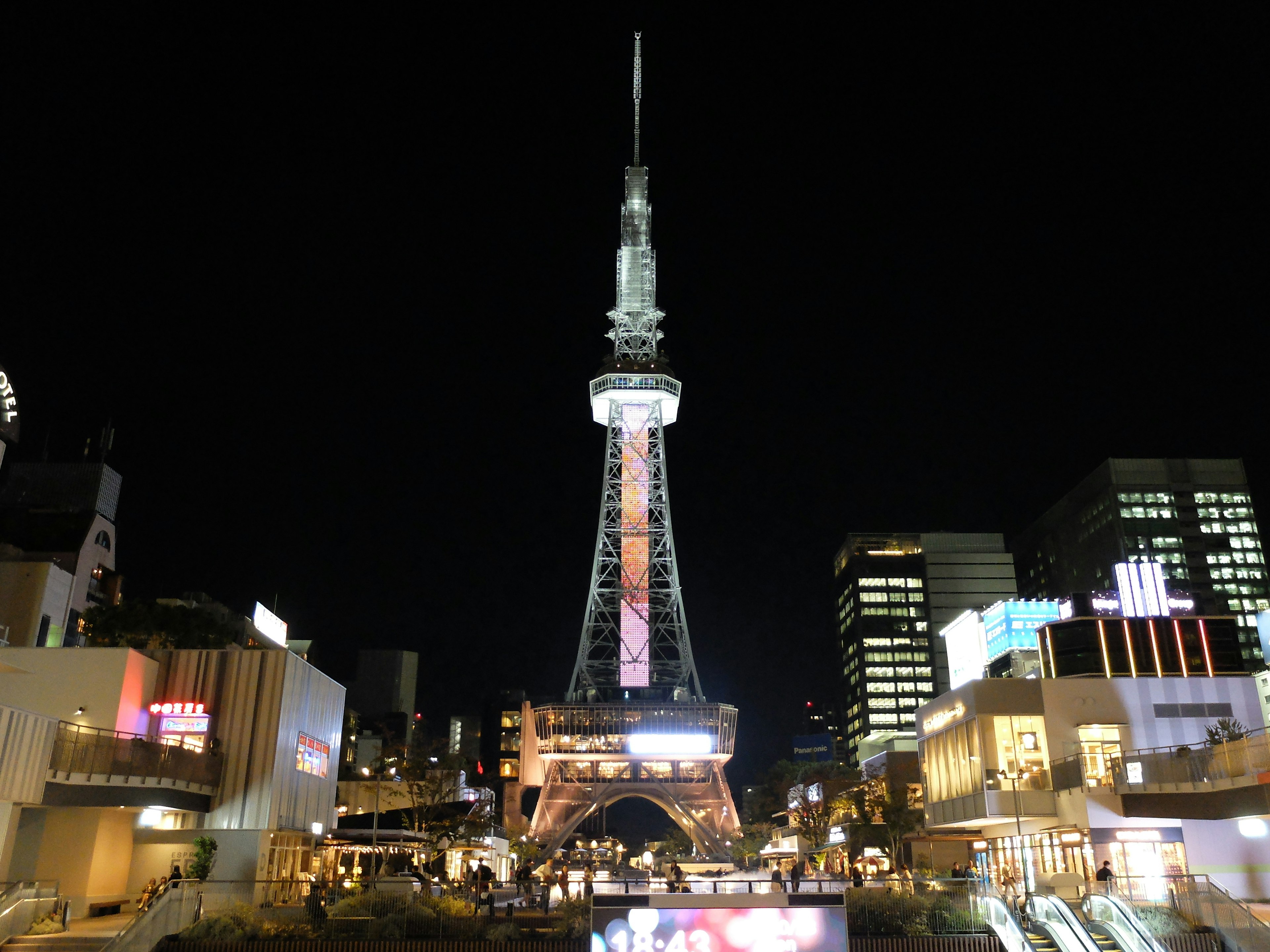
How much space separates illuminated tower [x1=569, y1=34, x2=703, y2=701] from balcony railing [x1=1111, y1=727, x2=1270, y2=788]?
78720 millimetres

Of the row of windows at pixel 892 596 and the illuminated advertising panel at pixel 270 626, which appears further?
the row of windows at pixel 892 596

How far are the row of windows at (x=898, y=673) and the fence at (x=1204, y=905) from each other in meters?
153

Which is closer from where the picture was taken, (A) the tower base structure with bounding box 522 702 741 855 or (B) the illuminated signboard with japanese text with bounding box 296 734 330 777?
(B) the illuminated signboard with japanese text with bounding box 296 734 330 777

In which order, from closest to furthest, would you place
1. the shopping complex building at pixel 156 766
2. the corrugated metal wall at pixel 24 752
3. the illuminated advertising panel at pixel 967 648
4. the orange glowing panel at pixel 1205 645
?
the corrugated metal wall at pixel 24 752 → the shopping complex building at pixel 156 766 → the orange glowing panel at pixel 1205 645 → the illuminated advertising panel at pixel 967 648

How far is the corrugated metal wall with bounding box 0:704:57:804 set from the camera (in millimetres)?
27219

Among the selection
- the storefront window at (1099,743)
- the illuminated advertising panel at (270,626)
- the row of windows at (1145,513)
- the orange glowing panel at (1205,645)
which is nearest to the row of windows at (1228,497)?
the row of windows at (1145,513)

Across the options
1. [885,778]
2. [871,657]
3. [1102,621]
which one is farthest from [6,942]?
[871,657]

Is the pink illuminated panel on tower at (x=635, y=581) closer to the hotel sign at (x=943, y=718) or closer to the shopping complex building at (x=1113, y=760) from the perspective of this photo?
the hotel sign at (x=943, y=718)

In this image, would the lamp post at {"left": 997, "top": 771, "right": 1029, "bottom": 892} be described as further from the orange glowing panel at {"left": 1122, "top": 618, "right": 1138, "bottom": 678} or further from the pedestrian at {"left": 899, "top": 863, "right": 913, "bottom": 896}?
the orange glowing panel at {"left": 1122, "top": 618, "right": 1138, "bottom": 678}

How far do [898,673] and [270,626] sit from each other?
133 meters

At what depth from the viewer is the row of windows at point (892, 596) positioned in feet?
577

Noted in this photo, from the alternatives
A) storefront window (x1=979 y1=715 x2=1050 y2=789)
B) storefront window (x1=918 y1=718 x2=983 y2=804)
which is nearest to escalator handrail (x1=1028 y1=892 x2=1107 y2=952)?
storefront window (x1=979 y1=715 x2=1050 y2=789)

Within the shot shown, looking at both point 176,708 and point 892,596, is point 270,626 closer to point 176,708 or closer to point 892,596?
point 176,708

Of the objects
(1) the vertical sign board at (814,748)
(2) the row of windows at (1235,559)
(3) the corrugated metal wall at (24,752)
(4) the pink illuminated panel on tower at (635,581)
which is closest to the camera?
(3) the corrugated metal wall at (24,752)
